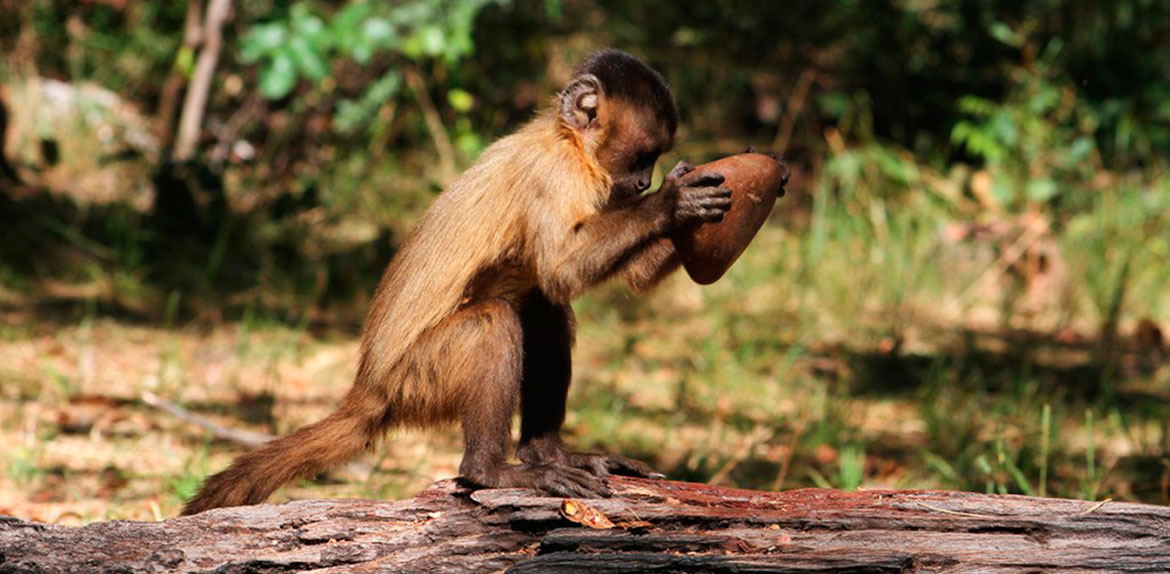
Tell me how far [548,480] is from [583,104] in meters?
1.54

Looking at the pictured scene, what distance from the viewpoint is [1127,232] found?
30.4ft

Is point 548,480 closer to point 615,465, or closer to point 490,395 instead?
point 490,395

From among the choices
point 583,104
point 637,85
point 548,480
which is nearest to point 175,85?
point 583,104

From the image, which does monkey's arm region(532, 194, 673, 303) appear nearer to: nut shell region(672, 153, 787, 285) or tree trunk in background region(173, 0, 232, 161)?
nut shell region(672, 153, 787, 285)

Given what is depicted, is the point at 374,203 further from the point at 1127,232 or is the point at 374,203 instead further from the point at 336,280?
the point at 1127,232

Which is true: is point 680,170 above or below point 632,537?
above

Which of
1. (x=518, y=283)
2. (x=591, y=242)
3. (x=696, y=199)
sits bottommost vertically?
(x=518, y=283)

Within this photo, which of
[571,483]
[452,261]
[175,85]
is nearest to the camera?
[571,483]

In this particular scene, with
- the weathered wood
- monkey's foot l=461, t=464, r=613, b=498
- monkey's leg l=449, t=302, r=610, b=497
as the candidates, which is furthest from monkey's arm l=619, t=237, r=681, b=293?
the weathered wood

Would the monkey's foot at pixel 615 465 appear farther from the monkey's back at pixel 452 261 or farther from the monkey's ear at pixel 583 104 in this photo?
the monkey's ear at pixel 583 104

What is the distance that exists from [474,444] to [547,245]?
797mm

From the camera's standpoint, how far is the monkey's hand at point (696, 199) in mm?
4535

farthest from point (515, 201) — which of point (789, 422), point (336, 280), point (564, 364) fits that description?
point (336, 280)

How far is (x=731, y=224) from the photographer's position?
15.2ft
